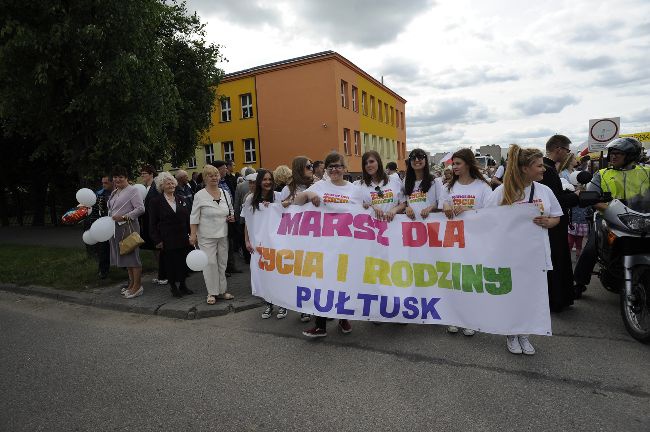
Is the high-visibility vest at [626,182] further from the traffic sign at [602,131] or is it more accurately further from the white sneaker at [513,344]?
the traffic sign at [602,131]

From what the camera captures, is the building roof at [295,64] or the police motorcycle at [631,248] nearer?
the police motorcycle at [631,248]

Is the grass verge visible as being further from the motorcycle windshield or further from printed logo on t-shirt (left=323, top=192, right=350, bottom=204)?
the motorcycle windshield

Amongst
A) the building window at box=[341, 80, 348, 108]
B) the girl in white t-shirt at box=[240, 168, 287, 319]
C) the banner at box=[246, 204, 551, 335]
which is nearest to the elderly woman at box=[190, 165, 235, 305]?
the girl in white t-shirt at box=[240, 168, 287, 319]

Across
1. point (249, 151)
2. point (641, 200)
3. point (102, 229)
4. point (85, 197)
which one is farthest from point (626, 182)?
point (249, 151)

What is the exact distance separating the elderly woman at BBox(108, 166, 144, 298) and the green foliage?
11.6ft

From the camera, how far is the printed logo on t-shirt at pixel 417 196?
476 cm

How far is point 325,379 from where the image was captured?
366 cm

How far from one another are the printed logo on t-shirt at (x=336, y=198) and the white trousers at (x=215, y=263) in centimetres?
200

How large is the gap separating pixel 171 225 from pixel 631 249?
563 centimetres

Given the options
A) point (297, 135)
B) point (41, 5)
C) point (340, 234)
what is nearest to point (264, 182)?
point (340, 234)

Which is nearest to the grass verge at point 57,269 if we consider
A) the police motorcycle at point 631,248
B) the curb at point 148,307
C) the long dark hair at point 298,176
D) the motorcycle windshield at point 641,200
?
the curb at point 148,307

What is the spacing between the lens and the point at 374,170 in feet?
15.9

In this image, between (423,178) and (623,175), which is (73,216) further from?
(623,175)

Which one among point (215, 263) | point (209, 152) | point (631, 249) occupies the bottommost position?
point (215, 263)
